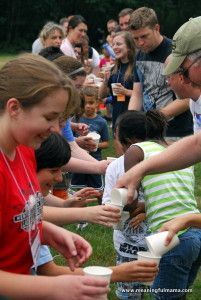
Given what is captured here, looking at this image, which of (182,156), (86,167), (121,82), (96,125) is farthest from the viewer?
(121,82)

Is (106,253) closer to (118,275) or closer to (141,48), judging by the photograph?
(141,48)

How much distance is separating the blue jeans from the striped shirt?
5.5 inches

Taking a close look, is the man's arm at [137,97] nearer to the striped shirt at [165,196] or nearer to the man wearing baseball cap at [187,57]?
the man wearing baseball cap at [187,57]

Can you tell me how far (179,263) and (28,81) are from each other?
172 centimetres

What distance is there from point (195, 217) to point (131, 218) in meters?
0.78

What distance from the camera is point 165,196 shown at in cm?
355

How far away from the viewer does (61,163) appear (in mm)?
3113

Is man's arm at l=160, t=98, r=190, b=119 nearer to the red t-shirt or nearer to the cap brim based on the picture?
the cap brim

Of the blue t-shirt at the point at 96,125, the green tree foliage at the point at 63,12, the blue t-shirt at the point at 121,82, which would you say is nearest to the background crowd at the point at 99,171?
the blue t-shirt at the point at 96,125

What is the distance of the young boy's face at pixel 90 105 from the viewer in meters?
7.18

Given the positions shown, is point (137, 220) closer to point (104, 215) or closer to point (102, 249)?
point (104, 215)

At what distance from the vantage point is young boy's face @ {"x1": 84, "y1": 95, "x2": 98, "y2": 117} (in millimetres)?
7184

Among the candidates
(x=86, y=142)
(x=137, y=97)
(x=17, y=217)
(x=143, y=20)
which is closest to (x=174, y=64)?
(x=17, y=217)

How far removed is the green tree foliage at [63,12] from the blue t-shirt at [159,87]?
35992 mm
